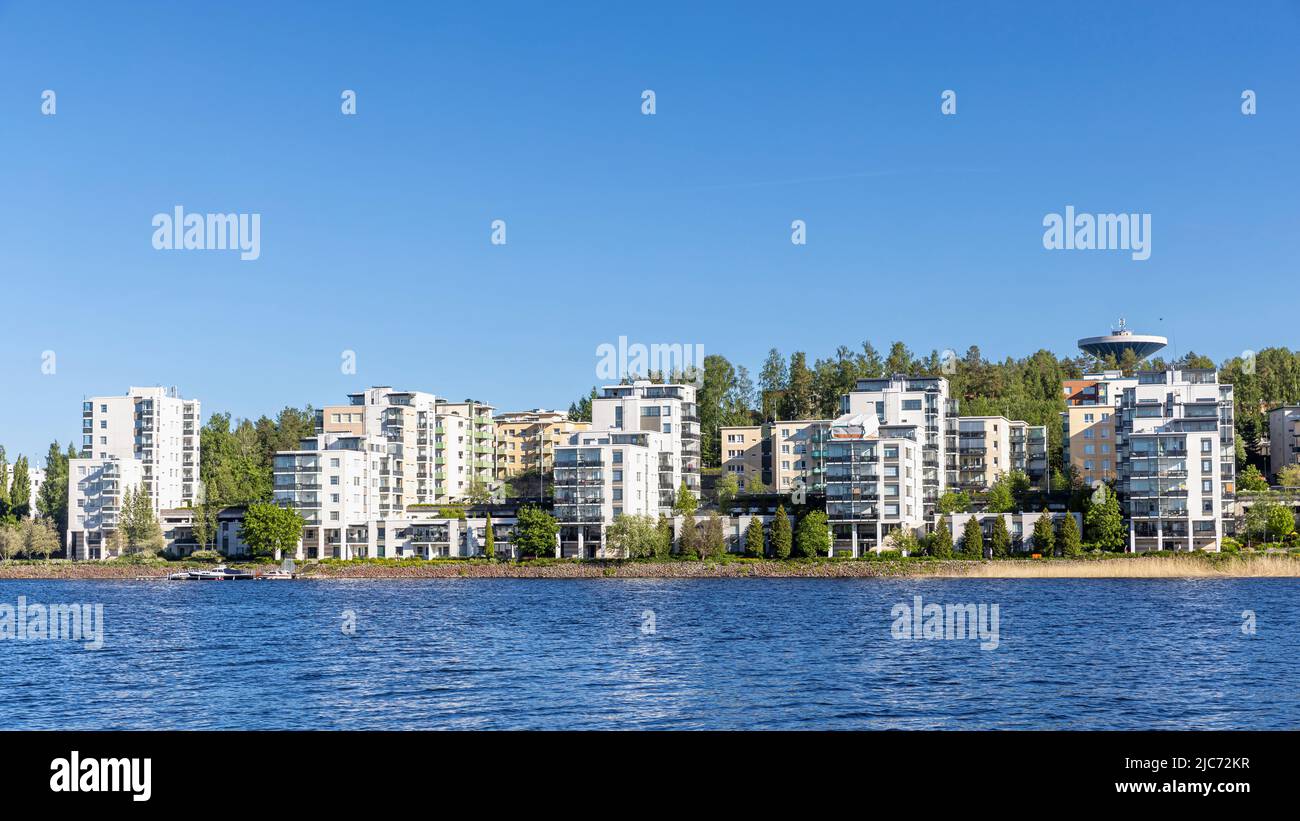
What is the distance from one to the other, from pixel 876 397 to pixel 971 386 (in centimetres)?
4432

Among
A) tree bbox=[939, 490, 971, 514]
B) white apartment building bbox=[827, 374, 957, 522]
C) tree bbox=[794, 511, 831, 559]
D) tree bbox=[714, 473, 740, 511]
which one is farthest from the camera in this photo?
white apartment building bbox=[827, 374, 957, 522]

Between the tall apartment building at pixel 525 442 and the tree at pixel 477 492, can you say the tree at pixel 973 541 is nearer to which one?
the tree at pixel 477 492

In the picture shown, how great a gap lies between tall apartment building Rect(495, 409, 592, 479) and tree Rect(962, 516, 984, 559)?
208 feet

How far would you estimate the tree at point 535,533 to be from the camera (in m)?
107

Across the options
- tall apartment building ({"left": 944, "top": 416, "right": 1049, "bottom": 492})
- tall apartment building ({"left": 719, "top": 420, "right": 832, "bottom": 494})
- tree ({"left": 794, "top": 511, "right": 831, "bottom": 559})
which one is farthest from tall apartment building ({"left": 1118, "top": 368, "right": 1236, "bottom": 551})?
tall apartment building ({"left": 719, "top": 420, "right": 832, "bottom": 494})

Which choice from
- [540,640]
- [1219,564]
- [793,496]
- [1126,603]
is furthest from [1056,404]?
[540,640]

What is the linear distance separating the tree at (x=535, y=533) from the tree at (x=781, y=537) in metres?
18.0

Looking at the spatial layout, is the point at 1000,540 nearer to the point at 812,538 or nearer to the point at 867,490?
the point at 867,490

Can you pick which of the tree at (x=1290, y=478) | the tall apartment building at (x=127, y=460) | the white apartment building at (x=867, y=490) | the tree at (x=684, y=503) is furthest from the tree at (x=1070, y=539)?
the tall apartment building at (x=127, y=460)

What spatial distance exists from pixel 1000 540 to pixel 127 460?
81964mm

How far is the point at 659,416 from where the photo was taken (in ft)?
413

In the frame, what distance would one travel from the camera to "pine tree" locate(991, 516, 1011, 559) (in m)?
97.2

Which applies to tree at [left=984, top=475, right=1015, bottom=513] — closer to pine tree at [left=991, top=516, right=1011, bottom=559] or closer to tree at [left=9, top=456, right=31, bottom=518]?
pine tree at [left=991, top=516, right=1011, bottom=559]

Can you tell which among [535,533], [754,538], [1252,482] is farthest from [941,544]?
[535,533]
